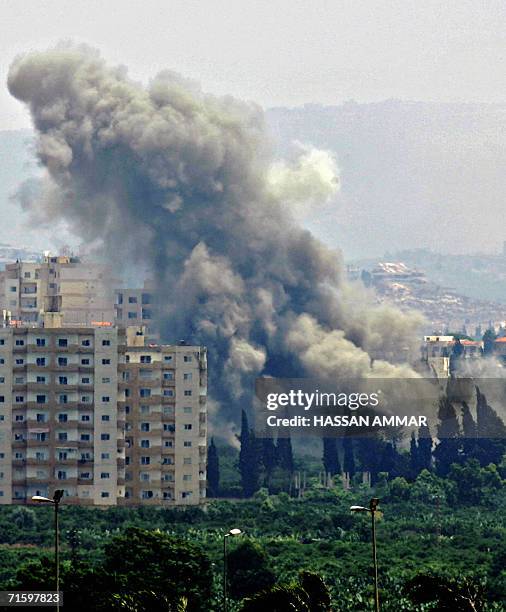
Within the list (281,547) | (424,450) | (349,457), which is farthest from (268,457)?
(281,547)

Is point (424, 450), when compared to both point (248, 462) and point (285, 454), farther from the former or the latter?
point (248, 462)

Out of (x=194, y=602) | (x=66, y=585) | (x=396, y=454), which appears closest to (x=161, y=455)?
(x=396, y=454)

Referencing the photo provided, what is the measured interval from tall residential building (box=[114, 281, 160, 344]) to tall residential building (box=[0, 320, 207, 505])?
4239 centimetres

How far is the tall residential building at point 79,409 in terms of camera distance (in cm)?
13738

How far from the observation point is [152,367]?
141375mm

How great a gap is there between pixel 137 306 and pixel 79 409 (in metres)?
52.1

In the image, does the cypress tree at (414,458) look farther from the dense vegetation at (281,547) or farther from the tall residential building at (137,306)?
the tall residential building at (137,306)

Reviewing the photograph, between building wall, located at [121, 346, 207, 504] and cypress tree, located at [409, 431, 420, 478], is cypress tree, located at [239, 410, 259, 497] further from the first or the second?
cypress tree, located at [409, 431, 420, 478]

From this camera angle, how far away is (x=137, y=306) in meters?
190

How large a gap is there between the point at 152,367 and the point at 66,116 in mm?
40500

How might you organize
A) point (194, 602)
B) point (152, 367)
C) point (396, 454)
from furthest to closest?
point (396, 454)
point (152, 367)
point (194, 602)

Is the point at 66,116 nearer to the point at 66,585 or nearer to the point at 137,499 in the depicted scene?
the point at 137,499

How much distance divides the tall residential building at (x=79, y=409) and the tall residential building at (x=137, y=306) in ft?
139

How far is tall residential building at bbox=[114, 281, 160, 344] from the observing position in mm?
186000
